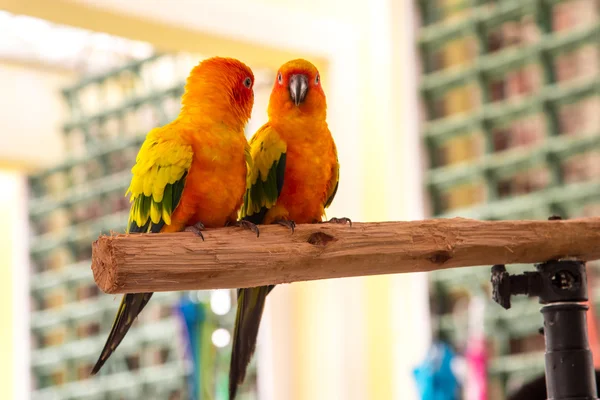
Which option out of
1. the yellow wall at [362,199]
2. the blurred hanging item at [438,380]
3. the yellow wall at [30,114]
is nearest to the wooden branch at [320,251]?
the blurred hanging item at [438,380]

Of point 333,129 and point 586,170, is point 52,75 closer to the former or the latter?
point 333,129

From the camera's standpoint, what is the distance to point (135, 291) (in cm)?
84

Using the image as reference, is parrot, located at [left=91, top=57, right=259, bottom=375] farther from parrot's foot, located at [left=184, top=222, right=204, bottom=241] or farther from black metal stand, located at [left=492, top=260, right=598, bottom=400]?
black metal stand, located at [left=492, top=260, right=598, bottom=400]

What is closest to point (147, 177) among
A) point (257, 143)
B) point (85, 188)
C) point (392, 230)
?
point (257, 143)

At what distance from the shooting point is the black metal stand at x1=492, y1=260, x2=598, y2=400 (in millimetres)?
965

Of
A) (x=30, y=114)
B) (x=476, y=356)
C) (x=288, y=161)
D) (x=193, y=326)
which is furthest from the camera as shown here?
(x=30, y=114)

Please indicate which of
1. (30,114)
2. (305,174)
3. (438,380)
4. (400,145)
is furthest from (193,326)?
(305,174)

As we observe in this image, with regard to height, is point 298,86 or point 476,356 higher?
point 298,86

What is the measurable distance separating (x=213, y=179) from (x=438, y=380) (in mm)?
1314

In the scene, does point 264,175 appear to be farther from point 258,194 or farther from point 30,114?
point 30,114

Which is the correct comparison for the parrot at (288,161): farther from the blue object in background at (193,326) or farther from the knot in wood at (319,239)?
the blue object in background at (193,326)

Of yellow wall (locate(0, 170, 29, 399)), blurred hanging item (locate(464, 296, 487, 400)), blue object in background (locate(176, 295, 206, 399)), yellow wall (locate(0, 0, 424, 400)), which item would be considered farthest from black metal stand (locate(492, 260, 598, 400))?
yellow wall (locate(0, 170, 29, 399))

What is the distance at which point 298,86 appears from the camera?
1068 mm

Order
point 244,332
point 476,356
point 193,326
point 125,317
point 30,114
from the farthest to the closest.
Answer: point 30,114 → point 193,326 → point 476,356 → point 244,332 → point 125,317
